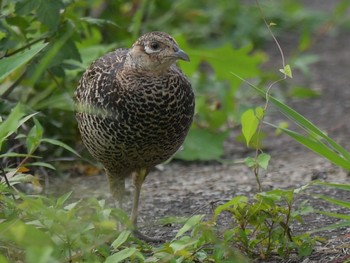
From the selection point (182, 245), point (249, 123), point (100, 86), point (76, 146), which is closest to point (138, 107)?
point (100, 86)

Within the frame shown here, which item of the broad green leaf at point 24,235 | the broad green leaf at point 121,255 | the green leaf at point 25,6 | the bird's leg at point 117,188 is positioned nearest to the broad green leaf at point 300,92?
the bird's leg at point 117,188

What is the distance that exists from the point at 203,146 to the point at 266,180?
750 mm

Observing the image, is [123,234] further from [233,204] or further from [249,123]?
[249,123]

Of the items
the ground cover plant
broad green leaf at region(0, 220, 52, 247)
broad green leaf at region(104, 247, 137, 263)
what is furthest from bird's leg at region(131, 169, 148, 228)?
broad green leaf at region(0, 220, 52, 247)

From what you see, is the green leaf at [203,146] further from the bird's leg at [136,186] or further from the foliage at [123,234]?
the foliage at [123,234]

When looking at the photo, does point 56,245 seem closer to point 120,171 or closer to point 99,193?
point 120,171

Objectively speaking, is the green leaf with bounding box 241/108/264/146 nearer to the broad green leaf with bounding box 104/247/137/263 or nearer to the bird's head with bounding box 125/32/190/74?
the bird's head with bounding box 125/32/190/74

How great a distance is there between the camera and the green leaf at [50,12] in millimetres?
4977

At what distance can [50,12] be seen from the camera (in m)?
4.98

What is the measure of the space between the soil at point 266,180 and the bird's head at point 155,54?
73 cm

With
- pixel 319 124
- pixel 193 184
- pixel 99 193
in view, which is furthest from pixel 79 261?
pixel 319 124

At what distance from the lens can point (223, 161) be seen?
21.0ft

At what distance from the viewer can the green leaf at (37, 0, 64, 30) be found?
4977 millimetres

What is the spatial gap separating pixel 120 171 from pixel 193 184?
0.97 metres
